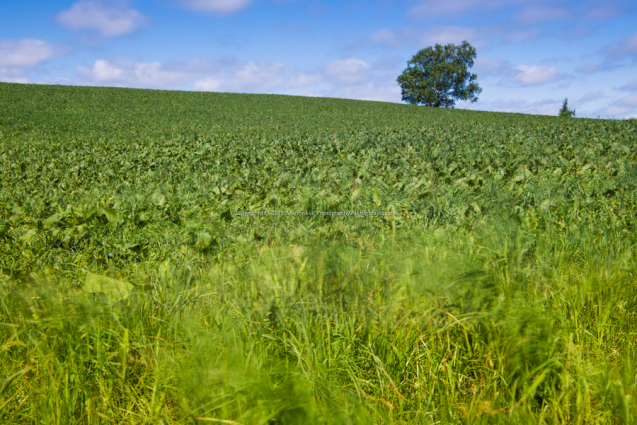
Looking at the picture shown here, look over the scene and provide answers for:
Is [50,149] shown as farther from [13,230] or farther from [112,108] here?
[112,108]

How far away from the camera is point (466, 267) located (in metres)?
2.39

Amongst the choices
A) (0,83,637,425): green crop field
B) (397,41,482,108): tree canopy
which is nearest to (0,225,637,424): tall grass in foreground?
(0,83,637,425): green crop field

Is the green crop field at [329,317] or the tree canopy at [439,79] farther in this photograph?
the tree canopy at [439,79]

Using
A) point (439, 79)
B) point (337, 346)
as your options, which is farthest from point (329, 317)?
point (439, 79)

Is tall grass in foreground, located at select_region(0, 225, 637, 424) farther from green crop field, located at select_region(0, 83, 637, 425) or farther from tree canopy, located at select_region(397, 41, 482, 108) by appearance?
tree canopy, located at select_region(397, 41, 482, 108)

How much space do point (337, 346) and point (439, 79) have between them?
67.4 meters

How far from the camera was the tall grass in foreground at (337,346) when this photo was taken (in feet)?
5.64

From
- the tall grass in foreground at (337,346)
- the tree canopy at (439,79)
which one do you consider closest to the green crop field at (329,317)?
the tall grass in foreground at (337,346)

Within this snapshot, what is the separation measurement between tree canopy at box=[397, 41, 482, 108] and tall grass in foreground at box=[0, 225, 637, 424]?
2584 inches

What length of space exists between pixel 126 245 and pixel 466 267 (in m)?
2.94

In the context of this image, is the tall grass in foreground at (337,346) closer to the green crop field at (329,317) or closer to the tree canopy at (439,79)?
the green crop field at (329,317)

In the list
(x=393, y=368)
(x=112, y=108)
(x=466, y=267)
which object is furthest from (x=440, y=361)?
(x=112, y=108)

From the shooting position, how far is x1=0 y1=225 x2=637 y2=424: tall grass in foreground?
172 centimetres

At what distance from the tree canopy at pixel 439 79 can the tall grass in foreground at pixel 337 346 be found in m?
65.6
